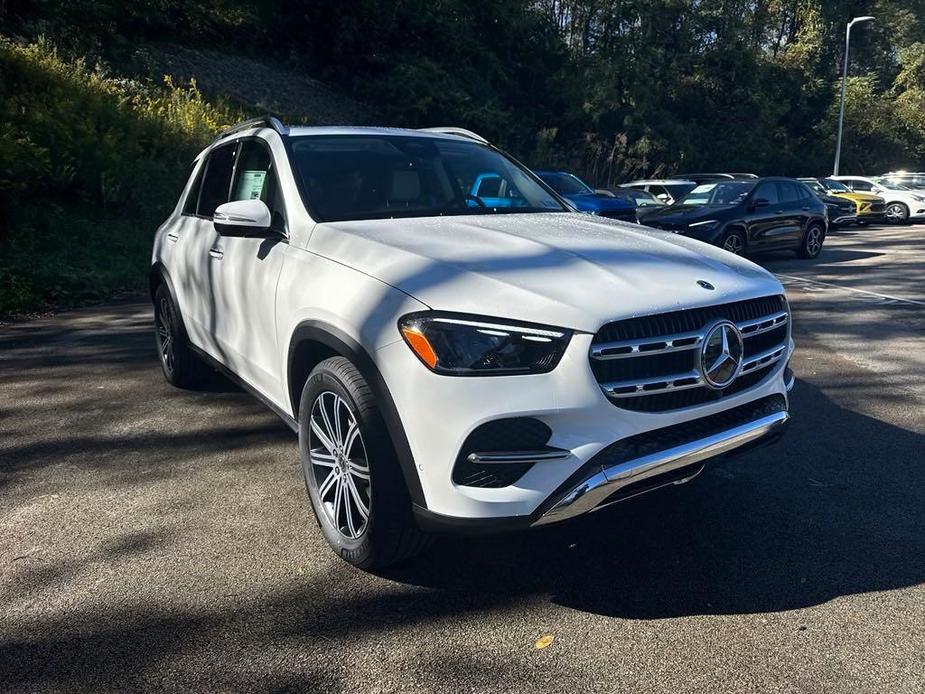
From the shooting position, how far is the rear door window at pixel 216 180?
15.5 feet

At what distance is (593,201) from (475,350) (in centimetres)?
1035

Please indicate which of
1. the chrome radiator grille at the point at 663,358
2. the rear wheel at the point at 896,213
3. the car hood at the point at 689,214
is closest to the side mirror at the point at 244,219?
the chrome radiator grille at the point at 663,358

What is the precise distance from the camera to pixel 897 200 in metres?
24.3

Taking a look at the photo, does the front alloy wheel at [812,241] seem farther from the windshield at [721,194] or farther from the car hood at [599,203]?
the car hood at [599,203]

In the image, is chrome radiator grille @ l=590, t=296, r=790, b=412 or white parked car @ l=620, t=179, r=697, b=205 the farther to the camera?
white parked car @ l=620, t=179, r=697, b=205

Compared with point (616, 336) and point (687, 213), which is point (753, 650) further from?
point (687, 213)

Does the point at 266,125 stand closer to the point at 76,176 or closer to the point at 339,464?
the point at 339,464

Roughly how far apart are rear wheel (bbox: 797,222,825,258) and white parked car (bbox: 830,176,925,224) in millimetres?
11372

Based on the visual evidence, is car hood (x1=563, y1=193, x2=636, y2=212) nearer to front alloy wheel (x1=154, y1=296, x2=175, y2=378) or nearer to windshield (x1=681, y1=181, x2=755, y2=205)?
windshield (x1=681, y1=181, x2=755, y2=205)

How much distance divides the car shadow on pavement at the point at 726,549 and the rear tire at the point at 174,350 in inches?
113

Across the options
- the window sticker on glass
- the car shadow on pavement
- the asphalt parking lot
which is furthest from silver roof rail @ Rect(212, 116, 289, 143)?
the car shadow on pavement

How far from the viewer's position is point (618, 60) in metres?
31.9

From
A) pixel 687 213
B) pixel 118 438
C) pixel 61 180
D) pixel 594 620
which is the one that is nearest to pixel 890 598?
pixel 594 620

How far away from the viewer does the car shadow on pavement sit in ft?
9.63
